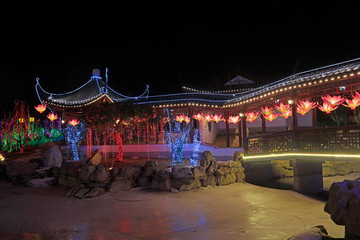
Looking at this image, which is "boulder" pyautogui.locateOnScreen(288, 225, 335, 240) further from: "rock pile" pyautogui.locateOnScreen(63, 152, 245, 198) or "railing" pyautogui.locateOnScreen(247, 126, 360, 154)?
"rock pile" pyautogui.locateOnScreen(63, 152, 245, 198)

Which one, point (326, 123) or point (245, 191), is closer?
point (245, 191)

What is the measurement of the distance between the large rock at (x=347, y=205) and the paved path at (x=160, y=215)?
2.01m

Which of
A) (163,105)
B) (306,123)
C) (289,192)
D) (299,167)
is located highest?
(163,105)

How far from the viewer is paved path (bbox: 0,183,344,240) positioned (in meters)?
6.08

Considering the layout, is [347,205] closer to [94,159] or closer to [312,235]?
[312,235]

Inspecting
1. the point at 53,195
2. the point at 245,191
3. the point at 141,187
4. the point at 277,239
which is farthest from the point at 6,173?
the point at 277,239

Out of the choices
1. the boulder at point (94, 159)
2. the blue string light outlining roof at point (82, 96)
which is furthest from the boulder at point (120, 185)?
the blue string light outlining roof at point (82, 96)

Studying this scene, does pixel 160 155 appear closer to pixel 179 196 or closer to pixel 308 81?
pixel 179 196

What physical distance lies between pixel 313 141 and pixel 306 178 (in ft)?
6.69

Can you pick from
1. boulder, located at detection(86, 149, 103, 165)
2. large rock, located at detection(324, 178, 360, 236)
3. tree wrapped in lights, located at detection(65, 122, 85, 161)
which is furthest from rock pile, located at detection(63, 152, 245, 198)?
large rock, located at detection(324, 178, 360, 236)

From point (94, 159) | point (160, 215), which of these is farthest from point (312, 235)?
point (94, 159)

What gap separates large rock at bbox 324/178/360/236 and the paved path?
2012 millimetres

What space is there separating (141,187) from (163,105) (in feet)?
23.3

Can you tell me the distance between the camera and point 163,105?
16844 mm
